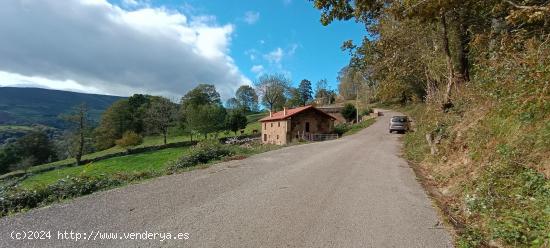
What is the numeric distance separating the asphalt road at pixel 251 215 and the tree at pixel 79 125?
48302mm

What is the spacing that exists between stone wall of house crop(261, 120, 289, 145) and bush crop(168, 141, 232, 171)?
23.6 meters

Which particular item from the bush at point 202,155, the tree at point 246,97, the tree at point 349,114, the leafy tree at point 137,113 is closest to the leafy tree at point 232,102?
the tree at point 246,97

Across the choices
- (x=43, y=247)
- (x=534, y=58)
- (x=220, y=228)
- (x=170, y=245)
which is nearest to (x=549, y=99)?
(x=534, y=58)

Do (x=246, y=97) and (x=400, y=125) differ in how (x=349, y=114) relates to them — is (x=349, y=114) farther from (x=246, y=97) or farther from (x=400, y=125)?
(x=246, y=97)

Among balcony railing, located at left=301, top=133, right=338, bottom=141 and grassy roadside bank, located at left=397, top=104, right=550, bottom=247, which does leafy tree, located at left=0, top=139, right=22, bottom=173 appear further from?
grassy roadside bank, located at left=397, top=104, right=550, bottom=247

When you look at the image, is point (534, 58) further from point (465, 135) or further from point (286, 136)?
point (286, 136)

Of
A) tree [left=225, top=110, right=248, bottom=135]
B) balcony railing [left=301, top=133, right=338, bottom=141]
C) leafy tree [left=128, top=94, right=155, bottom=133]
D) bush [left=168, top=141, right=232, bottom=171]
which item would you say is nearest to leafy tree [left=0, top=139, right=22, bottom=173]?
leafy tree [left=128, top=94, right=155, bottom=133]

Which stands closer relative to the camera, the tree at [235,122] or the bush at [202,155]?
the bush at [202,155]

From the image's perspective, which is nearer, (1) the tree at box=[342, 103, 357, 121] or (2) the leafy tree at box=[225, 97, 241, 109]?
(1) the tree at box=[342, 103, 357, 121]

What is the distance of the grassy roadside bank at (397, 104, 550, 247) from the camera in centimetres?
427

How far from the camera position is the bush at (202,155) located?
12734 millimetres

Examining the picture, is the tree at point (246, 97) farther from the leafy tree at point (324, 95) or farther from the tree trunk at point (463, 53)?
the tree trunk at point (463, 53)

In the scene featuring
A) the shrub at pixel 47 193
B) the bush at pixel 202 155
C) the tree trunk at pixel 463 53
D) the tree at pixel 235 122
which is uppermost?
the tree trunk at pixel 463 53

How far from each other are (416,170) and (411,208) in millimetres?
4865
